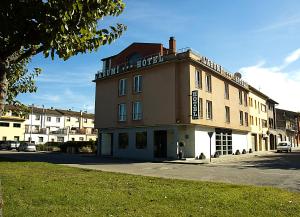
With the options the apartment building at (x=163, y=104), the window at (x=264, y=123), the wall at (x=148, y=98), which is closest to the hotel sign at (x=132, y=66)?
the apartment building at (x=163, y=104)

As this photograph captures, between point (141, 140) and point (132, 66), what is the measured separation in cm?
844

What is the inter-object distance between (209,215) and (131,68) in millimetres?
30924

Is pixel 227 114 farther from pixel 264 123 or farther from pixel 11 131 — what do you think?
pixel 11 131

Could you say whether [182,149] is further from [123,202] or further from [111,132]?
[123,202]

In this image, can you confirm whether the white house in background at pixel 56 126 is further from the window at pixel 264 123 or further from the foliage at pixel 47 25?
the foliage at pixel 47 25

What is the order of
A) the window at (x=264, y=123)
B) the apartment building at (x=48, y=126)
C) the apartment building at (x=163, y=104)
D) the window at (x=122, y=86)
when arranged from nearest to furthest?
1. the apartment building at (x=163, y=104)
2. the window at (x=122, y=86)
3. the window at (x=264, y=123)
4. the apartment building at (x=48, y=126)

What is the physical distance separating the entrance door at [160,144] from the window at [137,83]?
531cm

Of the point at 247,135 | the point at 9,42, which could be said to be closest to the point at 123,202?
the point at 9,42

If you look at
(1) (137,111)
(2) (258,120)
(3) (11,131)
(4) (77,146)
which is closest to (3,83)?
(1) (137,111)

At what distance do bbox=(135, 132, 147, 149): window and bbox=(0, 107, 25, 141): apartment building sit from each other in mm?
41039

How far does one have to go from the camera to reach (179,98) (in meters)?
32.6

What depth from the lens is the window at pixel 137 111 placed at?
35656 millimetres

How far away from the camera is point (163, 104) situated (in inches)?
1307

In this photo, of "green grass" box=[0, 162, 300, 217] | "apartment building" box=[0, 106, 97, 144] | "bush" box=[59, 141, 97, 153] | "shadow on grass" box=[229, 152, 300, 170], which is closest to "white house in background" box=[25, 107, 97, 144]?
"apartment building" box=[0, 106, 97, 144]
